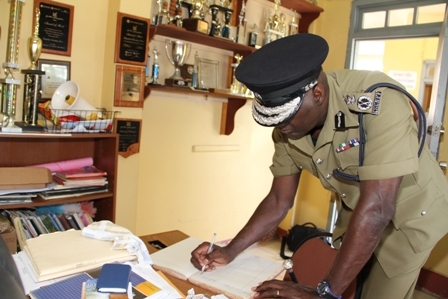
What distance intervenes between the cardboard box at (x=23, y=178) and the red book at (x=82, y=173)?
0.11 meters

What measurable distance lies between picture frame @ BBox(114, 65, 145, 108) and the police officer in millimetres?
1239

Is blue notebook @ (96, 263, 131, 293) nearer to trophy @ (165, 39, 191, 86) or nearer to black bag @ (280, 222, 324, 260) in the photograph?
trophy @ (165, 39, 191, 86)

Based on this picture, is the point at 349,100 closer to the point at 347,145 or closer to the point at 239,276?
the point at 347,145

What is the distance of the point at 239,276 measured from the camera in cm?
110

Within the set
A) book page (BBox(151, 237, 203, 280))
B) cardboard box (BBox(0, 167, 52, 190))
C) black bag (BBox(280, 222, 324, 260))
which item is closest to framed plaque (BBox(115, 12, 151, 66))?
cardboard box (BBox(0, 167, 52, 190))

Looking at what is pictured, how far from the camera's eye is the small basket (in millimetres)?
1941

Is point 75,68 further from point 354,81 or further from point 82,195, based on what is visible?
point 354,81

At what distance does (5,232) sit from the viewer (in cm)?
162

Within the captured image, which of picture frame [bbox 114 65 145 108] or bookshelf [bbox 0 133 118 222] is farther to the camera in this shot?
picture frame [bbox 114 65 145 108]

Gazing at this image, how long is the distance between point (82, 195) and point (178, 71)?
1.13m

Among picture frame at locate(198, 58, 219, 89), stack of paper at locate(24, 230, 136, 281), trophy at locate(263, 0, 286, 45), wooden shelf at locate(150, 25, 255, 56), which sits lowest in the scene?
stack of paper at locate(24, 230, 136, 281)

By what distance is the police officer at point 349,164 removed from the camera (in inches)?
39.7

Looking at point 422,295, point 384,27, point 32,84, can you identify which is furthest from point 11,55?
point 422,295

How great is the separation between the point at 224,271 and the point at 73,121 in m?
1.25
